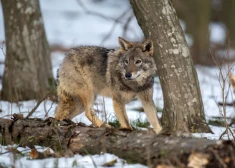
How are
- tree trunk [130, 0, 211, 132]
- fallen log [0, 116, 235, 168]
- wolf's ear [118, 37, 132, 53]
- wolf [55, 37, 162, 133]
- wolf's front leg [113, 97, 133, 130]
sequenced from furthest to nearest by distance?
wolf's ear [118, 37, 132, 53] < wolf [55, 37, 162, 133] < wolf's front leg [113, 97, 133, 130] < tree trunk [130, 0, 211, 132] < fallen log [0, 116, 235, 168]

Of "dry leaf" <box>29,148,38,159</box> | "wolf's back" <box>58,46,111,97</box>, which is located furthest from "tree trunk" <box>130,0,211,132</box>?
"dry leaf" <box>29,148,38,159</box>

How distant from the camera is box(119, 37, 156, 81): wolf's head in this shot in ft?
24.0

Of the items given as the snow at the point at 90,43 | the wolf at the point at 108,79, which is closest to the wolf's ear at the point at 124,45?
the wolf at the point at 108,79

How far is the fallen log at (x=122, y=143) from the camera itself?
4.64 meters

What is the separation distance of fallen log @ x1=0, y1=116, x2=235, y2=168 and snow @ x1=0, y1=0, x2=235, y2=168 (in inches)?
4.9

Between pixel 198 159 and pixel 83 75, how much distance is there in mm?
3787

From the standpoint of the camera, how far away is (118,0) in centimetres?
3484

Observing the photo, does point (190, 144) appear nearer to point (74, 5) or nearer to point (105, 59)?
point (105, 59)

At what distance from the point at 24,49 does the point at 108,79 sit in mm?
2654

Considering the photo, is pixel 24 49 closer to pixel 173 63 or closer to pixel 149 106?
pixel 149 106

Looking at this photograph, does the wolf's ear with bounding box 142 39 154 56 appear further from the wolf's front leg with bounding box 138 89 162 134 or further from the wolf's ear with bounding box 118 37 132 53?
the wolf's front leg with bounding box 138 89 162 134

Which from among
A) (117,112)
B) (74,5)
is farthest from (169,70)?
(74,5)

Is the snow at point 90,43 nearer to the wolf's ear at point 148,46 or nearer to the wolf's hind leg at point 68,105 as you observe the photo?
the wolf's hind leg at point 68,105

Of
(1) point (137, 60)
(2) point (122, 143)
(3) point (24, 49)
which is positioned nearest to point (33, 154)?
(2) point (122, 143)
